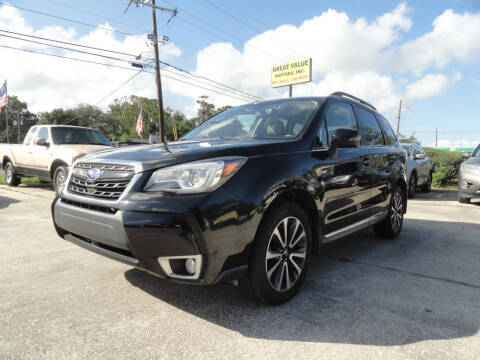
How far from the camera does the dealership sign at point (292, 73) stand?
111ft

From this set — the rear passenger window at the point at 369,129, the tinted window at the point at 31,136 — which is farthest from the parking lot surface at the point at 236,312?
the tinted window at the point at 31,136

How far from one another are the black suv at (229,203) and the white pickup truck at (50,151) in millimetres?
5849

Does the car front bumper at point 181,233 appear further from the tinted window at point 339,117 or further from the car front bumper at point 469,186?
the car front bumper at point 469,186

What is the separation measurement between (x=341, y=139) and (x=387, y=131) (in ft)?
7.26

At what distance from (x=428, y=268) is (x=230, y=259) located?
2376 millimetres

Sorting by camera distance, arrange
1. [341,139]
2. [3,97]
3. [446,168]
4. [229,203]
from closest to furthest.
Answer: [229,203] → [341,139] → [446,168] → [3,97]

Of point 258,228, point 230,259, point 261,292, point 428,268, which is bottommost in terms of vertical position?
point 428,268

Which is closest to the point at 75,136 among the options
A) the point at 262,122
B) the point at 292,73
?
the point at 262,122

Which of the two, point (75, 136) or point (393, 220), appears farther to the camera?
point (75, 136)

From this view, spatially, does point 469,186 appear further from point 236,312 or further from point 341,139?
point 236,312

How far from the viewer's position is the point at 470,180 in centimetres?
788

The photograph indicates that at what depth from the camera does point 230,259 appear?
2193mm

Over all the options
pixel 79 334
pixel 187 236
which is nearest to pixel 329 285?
pixel 187 236

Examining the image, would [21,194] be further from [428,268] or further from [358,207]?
[428,268]
